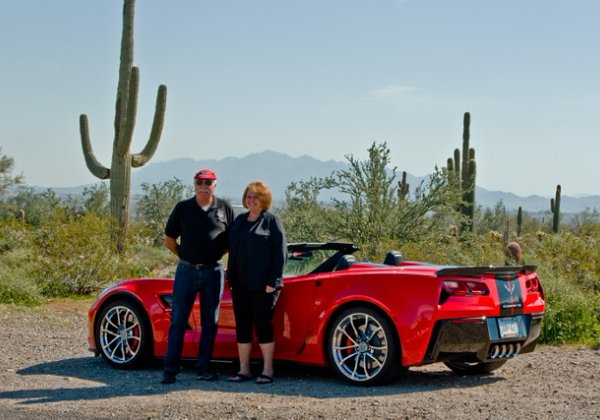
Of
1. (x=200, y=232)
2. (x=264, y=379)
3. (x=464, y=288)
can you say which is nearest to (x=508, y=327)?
(x=464, y=288)

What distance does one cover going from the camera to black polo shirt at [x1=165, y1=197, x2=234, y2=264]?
8586 mm

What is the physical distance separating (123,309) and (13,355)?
179cm

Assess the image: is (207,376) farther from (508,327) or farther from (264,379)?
(508,327)

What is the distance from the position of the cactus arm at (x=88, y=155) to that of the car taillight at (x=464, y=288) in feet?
57.9

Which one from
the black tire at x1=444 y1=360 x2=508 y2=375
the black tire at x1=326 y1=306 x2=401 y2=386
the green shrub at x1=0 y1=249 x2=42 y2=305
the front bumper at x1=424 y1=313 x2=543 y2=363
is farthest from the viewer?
the green shrub at x1=0 y1=249 x2=42 y2=305

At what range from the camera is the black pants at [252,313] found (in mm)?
8352

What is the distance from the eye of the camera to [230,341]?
8.89 meters

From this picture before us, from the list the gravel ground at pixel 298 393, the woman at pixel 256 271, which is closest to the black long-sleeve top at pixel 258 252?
the woman at pixel 256 271

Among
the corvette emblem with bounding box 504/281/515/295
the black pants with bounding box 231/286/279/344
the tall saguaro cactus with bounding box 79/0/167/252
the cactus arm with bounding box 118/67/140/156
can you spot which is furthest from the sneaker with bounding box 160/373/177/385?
the cactus arm with bounding box 118/67/140/156

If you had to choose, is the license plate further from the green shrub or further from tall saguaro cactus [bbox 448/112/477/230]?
tall saguaro cactus [bbox 448/112/477/230]

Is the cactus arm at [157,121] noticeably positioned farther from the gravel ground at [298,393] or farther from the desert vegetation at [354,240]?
the gravel ground at [298,393]

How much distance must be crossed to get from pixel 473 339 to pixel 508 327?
0.47 m

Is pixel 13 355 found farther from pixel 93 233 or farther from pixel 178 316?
pixel 93 233

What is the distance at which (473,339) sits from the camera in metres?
7.88
